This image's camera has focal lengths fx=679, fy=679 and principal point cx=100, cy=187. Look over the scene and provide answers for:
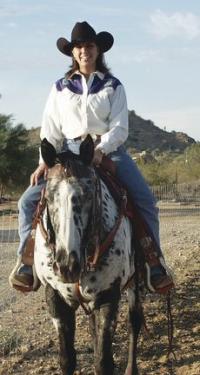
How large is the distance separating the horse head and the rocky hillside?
90.4m

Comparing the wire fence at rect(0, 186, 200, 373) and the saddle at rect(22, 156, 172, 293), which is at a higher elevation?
the saddle at rect(22, 156, 172, 293)

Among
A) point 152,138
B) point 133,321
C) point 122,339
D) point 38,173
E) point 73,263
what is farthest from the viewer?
point 152,138

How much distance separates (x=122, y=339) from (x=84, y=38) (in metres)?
3.31

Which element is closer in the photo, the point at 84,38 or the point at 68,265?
the point at 68,265

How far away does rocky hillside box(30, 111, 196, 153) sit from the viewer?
10019cm

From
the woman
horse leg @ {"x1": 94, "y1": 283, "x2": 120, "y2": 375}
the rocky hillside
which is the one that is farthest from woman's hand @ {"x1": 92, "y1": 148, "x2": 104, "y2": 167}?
the rocky hillside

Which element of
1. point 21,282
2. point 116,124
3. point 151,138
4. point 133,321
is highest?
point 151,138

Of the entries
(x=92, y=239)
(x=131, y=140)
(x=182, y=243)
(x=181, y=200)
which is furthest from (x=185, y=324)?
(x=131, y=140)

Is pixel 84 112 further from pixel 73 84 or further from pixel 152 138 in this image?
pixel 152 138

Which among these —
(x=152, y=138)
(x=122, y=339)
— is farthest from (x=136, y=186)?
(x=152, y=138)

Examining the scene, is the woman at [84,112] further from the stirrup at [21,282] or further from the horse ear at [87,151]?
the horse ear at [87,151]

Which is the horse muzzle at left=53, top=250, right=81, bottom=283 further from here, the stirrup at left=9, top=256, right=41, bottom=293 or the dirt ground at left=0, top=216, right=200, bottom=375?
the dirt ground at left=0, top=216, right=200, bottom=375

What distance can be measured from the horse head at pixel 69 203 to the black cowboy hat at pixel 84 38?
131 cm

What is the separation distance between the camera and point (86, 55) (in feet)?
17.4
